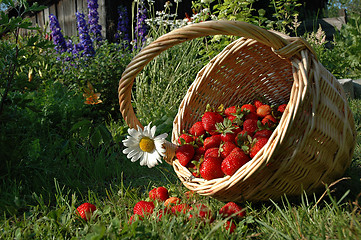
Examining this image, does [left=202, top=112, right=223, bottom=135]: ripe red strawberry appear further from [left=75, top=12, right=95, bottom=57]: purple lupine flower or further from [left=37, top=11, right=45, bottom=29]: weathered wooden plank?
[left=37, top=11, right=45, bottom=29]: weathered wooden plank

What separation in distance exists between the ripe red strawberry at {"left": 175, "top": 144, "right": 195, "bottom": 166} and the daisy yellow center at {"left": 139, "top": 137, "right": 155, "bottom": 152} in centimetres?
13

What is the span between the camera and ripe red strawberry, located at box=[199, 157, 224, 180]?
4.79 feet

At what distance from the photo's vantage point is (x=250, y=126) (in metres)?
1.62

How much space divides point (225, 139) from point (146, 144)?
388 millimetres

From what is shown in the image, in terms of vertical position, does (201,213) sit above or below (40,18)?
above

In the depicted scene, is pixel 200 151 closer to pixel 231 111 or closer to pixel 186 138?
pixel 186 138

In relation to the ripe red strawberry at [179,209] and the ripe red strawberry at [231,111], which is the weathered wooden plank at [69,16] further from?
the ripe red strawberry at [179,209]

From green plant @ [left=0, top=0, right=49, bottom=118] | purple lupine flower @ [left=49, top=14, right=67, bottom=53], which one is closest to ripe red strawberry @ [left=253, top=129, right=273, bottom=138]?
green plant @ [left=0, top=0, right=49, bottom=118]

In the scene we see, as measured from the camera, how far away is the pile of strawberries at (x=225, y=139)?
144 cm

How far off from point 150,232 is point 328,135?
81 cm

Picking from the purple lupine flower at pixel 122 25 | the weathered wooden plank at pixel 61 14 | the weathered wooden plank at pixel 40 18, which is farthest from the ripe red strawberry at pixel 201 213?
the weathered wooden plank at pixel 40 18

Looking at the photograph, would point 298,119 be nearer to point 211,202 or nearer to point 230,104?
point 211,202

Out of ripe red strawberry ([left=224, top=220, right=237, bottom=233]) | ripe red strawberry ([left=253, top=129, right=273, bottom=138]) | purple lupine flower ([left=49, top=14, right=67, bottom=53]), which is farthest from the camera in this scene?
purple lupine flower ([left=49, top=14, right=67, bottom=53])

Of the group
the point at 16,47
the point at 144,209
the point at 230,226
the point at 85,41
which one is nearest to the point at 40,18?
the point at 85,41
